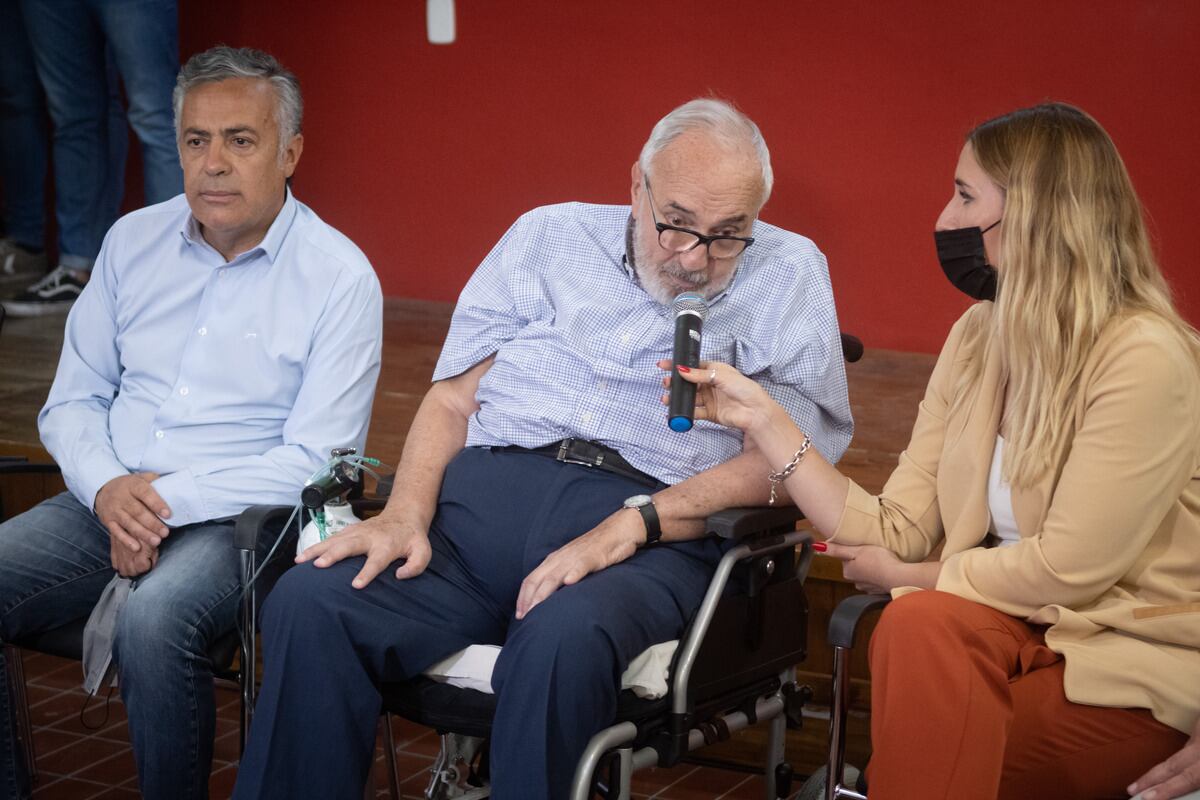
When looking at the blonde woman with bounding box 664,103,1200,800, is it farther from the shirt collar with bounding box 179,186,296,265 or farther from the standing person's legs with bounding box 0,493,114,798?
the standing person's legs with bounding box 0,493,114,798

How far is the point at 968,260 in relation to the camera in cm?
231

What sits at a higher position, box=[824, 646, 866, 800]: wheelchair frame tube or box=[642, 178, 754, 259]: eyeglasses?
box=[642, 178, 754, 259]: eyeglasses

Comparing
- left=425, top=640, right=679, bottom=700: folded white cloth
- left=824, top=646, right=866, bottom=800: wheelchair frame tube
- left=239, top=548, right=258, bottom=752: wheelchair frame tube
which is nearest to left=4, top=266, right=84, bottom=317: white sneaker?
left=239, top=548, right=258, bottom=752: wheelchair frame tube

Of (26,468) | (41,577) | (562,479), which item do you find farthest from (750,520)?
(26,468)

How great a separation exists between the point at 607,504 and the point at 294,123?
1.05 m

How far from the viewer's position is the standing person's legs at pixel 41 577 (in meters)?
2.65

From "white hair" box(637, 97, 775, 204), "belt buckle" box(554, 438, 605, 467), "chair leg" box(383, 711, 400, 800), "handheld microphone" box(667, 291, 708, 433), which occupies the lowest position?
"chair leg" box(383, 711, 400, 800)

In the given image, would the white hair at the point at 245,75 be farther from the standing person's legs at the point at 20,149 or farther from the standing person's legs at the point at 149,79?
the standing person's legs at the point at 20,149

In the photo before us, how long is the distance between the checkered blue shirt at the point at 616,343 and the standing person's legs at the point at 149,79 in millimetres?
2185

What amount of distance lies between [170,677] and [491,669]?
581 mm

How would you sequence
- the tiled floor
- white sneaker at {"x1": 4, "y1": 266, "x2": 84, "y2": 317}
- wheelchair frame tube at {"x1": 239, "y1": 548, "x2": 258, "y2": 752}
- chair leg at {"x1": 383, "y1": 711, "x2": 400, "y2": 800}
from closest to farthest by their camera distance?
wheelchair frame tube at {"x1": 239, "y1": 548, "x2": 258, "y2": 752} < chair leg at {"x1": 383, "y1": 711, "x2": 400, "y2": 800} < the tiled floor < white sneaker at {"x1": 4, "y1": 266, "x2": 84, "y2": 317}

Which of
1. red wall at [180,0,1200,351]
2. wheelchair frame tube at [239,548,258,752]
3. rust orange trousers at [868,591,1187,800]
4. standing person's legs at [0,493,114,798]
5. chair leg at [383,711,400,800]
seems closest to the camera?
rust orange trousers at [868,591,1187,800]

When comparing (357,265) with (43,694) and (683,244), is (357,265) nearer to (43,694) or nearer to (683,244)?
(683,244)

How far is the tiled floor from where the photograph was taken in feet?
10.2
